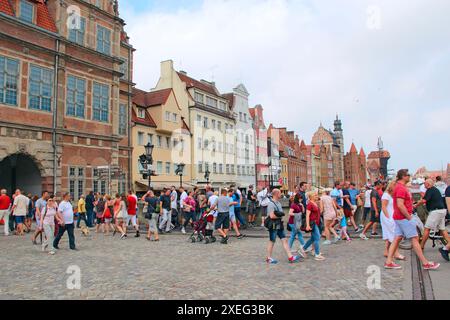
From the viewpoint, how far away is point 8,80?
75.2 ft

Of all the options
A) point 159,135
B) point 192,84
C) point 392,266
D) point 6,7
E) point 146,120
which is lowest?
point 392,266

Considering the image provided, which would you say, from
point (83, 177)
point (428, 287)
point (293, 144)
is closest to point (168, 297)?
point (428, 287)

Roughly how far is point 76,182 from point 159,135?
1598cm

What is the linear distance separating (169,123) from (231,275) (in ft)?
118

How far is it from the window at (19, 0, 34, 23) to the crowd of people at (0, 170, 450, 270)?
11516 mm

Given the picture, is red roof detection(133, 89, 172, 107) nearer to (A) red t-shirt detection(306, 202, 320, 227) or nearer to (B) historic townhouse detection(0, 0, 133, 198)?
(B) historic townhouse detection(0, 0, 133, 198)

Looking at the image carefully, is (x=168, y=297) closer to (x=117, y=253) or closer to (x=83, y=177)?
(x=117, y=253)

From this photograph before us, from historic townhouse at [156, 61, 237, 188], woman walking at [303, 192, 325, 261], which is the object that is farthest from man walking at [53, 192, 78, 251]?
historic townhouse at [156, 61, 237, 188]

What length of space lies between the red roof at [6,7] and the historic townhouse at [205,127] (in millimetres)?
26119

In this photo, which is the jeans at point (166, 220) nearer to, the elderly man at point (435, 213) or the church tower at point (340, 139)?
the elderly man at point (435, 213)

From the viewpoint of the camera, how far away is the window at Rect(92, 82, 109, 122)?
28.5 m

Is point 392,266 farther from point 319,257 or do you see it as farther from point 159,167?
point 159,167

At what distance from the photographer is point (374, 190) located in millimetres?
12984

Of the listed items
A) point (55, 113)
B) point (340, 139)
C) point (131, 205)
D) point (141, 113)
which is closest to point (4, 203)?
point (131, 205)
